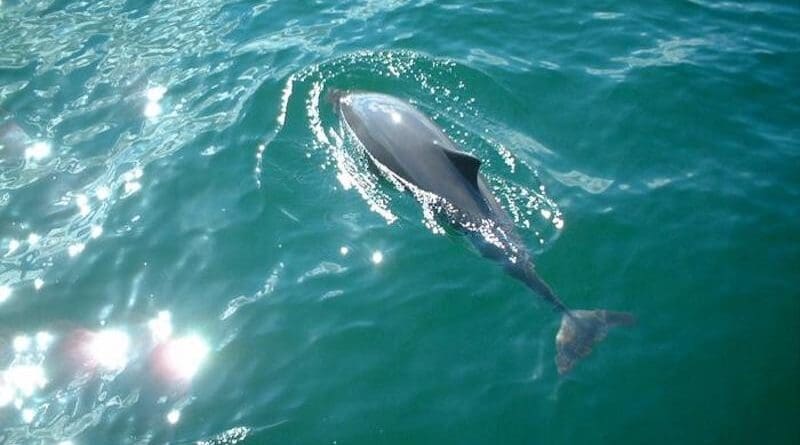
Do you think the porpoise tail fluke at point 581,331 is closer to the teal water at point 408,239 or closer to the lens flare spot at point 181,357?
the teal water at point 408,239

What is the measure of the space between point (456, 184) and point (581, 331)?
266cm

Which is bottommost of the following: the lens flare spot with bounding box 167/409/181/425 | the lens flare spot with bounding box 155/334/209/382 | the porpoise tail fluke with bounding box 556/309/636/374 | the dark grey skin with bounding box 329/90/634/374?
the lens flare spot with bounding box 167/409/181/425

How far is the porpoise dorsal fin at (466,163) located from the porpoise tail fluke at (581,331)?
2327 millimetres

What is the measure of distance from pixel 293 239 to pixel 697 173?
20.3 feet

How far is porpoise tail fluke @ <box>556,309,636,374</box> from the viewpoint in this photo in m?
7.32

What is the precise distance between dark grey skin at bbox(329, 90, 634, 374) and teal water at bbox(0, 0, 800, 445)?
0.23 meters

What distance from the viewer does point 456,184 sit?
8.71 meters

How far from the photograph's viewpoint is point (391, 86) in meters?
11.4

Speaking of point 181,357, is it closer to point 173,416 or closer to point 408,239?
point 173,416

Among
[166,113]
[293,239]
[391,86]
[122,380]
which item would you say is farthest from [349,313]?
[166,113]

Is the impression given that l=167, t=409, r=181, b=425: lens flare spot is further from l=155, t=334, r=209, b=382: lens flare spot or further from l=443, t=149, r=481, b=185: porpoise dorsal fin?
l=443, t=149, r=481, b=185: porpoise dorsal fin

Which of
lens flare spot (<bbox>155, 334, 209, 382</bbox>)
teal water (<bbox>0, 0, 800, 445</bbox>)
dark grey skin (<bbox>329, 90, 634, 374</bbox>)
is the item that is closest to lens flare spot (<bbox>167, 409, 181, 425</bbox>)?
teal water (<bbox>0, 0, 800, 445</bbox>)

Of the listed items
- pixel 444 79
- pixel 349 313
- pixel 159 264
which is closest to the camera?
pixel 349 313

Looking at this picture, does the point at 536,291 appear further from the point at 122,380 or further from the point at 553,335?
the point at 122,380
